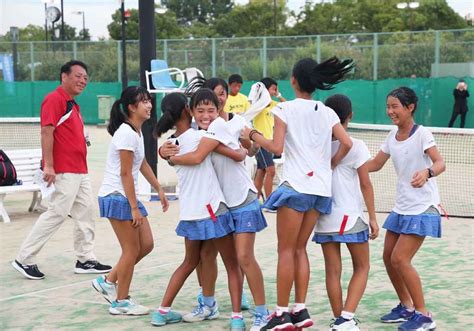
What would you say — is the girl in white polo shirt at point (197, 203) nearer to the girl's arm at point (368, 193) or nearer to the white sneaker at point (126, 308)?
the white sneaker at point (126, 308)

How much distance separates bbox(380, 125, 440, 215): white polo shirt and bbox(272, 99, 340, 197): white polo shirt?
63cm

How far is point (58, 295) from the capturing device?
7434 mm

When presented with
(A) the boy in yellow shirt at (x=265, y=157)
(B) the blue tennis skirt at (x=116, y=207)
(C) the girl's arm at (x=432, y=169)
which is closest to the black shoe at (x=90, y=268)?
(B) the blue tennis skirt at (x=116, y=207)

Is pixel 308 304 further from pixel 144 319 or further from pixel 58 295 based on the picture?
pixel 58 295

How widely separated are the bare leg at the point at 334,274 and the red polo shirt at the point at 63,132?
312cm

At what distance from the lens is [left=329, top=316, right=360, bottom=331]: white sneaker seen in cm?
585

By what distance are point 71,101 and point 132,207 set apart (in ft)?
6.94

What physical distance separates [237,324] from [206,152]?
1.19 metres

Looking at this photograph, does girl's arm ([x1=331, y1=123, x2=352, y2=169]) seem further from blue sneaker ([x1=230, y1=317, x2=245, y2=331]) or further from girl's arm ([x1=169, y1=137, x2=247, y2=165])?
blue sneaker ([x1=230, y1=317, x2=245, y2=331])

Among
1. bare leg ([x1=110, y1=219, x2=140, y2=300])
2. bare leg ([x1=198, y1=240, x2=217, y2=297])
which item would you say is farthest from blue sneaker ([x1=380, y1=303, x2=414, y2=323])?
bare leg ([x1=110, y1=219, x2=140, y2=300])

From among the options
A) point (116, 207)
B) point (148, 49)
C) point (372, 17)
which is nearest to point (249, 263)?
point (116, 207)

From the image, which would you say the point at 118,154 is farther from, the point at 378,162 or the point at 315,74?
the point at 378,162

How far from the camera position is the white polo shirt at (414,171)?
6145 millimetres

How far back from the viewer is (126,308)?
6664 millimetres
